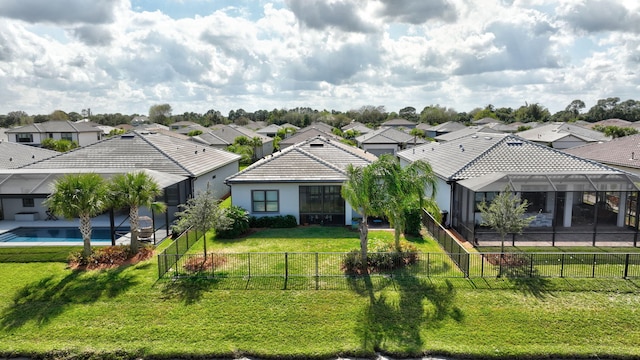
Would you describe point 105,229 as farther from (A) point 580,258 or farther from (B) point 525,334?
(A) point 580,258

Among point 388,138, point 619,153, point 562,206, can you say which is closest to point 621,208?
point 562,206

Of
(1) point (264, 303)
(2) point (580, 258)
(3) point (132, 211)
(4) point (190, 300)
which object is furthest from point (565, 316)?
(3) point (132, 211)

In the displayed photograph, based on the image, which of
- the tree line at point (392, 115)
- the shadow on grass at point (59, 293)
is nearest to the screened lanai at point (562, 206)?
the shadow on grass at point (59, 293)

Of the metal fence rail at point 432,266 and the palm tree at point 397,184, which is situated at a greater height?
the palm tree at point 397,184

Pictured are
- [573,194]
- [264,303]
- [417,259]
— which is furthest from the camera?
[573,194]

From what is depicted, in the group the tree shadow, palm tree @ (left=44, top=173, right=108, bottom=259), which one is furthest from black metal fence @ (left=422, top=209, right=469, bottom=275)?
palm tree @ (left=44, top=173, right=108, bottom=259)

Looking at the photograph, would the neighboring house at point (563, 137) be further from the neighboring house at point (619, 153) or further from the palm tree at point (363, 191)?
the palm tree at point (363, 191)
